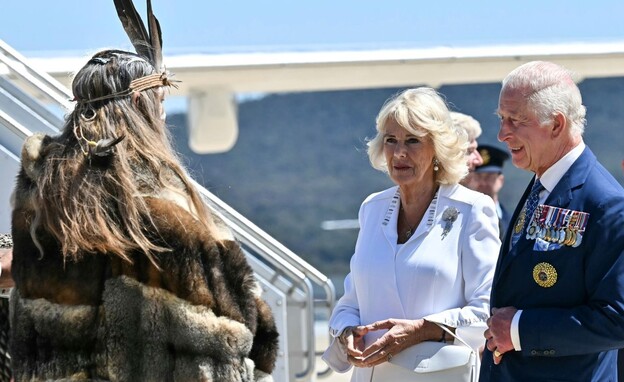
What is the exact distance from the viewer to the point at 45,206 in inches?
106

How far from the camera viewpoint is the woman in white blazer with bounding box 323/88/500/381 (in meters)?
3.76

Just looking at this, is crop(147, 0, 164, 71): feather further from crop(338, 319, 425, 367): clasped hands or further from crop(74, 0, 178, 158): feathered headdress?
crop(338, 319, 425, 367): clasped hands

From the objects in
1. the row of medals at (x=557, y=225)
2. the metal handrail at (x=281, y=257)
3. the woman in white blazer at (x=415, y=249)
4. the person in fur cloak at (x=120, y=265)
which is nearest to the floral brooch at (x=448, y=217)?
the woman in white blazer at (x=415, y=249)

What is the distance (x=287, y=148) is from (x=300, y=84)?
127 ft

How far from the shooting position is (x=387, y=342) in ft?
12.2

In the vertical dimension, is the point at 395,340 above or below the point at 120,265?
below

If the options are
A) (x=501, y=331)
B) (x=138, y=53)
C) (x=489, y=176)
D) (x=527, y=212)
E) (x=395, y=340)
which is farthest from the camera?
(x=489, y=176)

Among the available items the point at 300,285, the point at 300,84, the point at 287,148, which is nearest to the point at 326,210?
the point at 287,148

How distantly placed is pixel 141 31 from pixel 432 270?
143 centimetres

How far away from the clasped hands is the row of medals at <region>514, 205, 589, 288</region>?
749mm

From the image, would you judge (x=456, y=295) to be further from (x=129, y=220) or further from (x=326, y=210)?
(x=326, y=210)

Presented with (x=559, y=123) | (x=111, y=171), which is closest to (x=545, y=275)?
(x=559, y=123)

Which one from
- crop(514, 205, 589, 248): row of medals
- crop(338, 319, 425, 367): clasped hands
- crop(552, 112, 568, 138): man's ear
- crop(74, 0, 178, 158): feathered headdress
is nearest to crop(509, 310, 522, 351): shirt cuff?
crop(514, 205, 589, 248): row of medals

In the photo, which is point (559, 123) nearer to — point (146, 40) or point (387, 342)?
point (387, 342)
